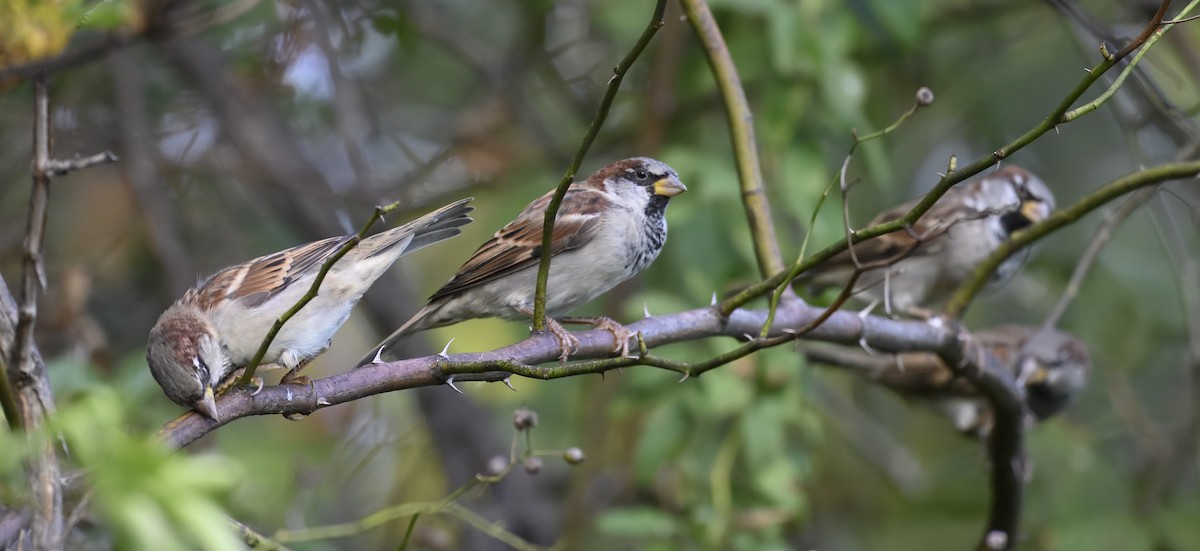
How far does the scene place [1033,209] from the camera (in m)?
5.81

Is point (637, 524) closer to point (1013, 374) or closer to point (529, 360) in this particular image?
point (529, 360)

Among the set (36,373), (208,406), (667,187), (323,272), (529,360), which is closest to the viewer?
(323,272)

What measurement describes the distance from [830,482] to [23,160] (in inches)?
211

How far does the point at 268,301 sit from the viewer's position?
3855 millimetres

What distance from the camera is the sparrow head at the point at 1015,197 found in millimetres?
5824

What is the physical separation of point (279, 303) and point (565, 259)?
1083mm

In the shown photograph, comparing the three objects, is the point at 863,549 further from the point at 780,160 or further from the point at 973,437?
the point at 780,160

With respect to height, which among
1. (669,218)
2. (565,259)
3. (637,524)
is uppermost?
(565,259)

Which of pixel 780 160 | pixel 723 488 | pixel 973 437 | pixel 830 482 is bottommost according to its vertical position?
pixel 830 482

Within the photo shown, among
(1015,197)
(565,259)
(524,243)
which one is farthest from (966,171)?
(1015,197)

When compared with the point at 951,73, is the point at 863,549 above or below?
below

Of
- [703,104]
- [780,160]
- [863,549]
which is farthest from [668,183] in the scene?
[863,549]

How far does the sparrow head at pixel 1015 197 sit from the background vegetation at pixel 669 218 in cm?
56

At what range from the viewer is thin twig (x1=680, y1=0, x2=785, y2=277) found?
378 cm
